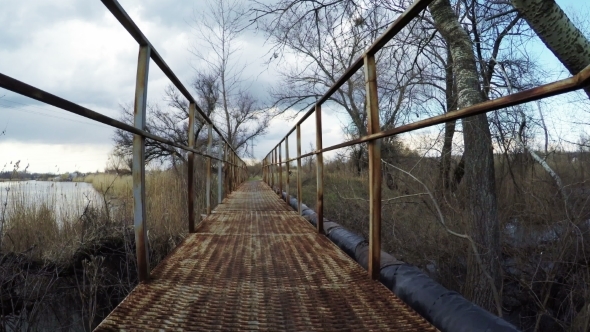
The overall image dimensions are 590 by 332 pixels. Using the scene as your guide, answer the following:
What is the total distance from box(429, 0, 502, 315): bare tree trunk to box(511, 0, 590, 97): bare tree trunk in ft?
3.14

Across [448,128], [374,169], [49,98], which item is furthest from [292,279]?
[448,128]

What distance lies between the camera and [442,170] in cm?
623

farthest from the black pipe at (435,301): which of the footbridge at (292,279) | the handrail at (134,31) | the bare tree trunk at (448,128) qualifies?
the bare tree trunk at (448,128)

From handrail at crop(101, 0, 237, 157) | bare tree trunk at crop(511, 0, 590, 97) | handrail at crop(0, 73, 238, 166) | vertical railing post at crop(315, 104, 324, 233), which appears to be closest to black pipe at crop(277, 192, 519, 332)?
vertical railing post at crop(315, 104, 324, 233)

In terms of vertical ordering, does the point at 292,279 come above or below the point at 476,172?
below

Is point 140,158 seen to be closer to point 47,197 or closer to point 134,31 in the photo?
point 134,31

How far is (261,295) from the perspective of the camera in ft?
5.97

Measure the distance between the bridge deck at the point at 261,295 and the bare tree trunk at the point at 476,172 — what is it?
2.45 m

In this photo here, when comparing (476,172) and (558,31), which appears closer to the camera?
(558,31)

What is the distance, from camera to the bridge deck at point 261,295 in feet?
4.91

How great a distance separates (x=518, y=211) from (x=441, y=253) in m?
1.17

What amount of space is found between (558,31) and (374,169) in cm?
272

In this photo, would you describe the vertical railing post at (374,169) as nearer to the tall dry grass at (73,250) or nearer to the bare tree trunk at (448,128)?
the tall dry grass at (73,250)

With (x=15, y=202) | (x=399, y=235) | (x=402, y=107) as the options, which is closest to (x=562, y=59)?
(x=402, y=107)
